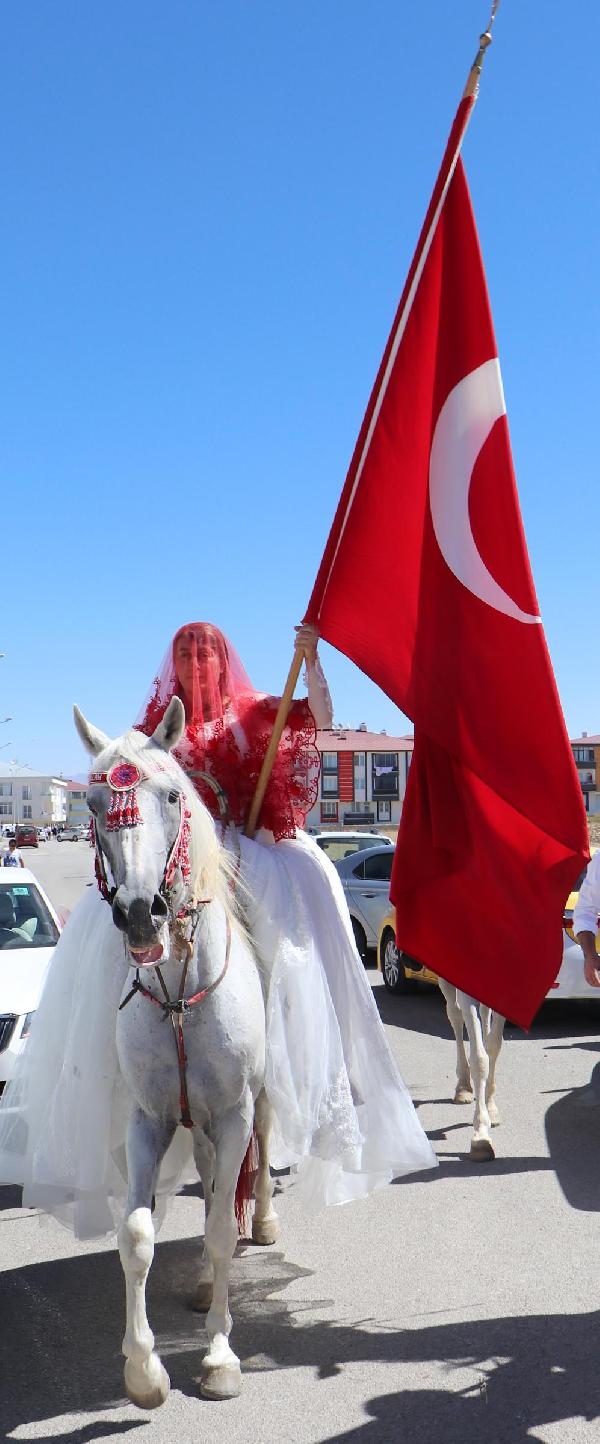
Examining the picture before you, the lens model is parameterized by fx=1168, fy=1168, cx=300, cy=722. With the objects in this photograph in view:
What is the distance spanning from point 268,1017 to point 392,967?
9769 millimetres

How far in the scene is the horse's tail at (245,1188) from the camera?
5051 mm

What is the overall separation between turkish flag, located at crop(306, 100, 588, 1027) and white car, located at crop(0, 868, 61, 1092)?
211 cm

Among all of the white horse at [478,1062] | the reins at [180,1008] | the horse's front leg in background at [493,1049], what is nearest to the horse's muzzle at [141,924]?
the reins at [180,1008]

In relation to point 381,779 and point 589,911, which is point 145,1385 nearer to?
point 589,911

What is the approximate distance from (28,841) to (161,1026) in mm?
87684

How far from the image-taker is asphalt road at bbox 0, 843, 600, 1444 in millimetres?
3826

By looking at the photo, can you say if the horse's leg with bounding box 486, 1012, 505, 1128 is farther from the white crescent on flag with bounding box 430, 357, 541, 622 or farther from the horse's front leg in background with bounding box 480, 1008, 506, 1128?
the white crescent on flag with bounding box 430, 357, 541, 622

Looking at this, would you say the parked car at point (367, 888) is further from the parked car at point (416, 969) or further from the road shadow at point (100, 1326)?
the road shadow at point (100, 1326)

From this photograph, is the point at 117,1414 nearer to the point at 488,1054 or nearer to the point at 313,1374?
the point at 313,1374

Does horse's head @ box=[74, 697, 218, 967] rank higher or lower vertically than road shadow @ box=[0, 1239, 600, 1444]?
higher

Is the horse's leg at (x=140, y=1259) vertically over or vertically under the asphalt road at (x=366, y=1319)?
over

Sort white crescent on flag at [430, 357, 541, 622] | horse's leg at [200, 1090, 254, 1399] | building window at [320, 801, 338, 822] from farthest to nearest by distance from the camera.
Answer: building window at [320, 801, 338, 822], white crescent on flag at [430, 357, 541, 622], horse's leg at [200, 1090, 254, 1399]

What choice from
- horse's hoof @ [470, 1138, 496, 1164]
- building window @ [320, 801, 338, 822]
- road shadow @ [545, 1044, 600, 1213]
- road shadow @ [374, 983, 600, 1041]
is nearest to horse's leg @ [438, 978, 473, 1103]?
road shadow @ [545, 1044, 600, 1213]

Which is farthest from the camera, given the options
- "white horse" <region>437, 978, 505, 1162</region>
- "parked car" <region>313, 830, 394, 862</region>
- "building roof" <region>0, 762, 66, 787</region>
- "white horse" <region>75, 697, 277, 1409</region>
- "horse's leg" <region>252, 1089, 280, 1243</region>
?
"building roof" <region>0, 762, 66, 787</region>
